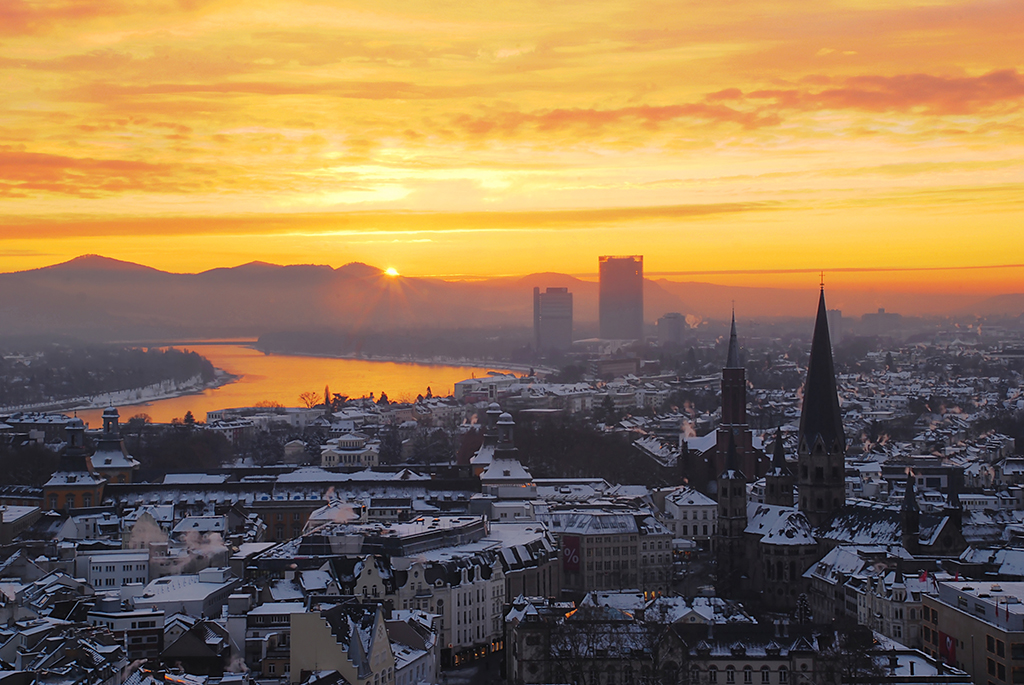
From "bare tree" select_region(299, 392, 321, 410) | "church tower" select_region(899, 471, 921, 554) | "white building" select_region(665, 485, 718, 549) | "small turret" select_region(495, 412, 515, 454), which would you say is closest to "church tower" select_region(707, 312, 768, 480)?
"white building" select_region(665, 485, 718, 549)

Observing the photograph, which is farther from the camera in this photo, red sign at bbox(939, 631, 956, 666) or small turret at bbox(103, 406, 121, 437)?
small turret at bbox(103, 406, 121, 437)

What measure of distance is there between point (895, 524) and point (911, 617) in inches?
244

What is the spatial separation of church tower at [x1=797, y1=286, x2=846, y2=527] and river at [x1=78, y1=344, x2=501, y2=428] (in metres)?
74.9

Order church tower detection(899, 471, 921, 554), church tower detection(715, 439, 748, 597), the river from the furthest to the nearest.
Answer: the river → church tower detection(715, 439, 748, 597) → church tower detection(899, 471, 921, 554)

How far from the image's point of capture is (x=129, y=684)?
28344 millimetres

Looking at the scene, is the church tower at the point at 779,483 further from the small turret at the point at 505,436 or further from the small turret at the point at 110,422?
the small turret at the point at 110,422

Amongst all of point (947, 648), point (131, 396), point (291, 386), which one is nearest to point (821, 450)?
point (947, 648)

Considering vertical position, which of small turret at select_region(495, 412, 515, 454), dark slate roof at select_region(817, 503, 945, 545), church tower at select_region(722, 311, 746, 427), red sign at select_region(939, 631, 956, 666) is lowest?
red sign at select_region(939, 631, 956, 666)

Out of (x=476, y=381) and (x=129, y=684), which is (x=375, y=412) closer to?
(x=476, y=381)

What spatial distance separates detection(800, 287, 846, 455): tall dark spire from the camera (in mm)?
45094

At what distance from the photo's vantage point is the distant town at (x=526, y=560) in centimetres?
3084

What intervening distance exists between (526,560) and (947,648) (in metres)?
12.7

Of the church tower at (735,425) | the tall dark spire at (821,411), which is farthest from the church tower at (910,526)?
the church tower at (735,425)

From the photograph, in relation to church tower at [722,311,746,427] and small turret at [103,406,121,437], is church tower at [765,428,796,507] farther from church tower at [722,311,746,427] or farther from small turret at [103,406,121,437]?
small turret at [103,406,121,437]
